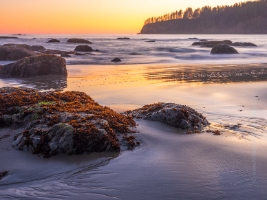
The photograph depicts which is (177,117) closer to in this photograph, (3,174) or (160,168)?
(160,168)

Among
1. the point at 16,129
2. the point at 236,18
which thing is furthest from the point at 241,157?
the point at 236,18

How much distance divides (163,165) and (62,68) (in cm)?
1024

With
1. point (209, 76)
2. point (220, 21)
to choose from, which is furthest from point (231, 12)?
point (209, 76)

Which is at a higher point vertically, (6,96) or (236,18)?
(236,18)

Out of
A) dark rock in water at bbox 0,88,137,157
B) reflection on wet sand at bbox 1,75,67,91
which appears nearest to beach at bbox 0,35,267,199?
dark rock in water at bbox 0,88,137,157

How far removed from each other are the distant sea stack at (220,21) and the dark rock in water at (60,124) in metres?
160

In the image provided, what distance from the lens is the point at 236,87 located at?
988 centimetres

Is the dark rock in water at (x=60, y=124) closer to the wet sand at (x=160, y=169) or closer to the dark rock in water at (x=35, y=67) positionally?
the wet sand at (x=160, y=169)

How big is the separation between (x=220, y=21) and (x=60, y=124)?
17882 centimetres

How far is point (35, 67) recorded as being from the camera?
12789 millimetres

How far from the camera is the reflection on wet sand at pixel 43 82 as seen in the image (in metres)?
10.2

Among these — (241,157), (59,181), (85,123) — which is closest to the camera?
(59,181)

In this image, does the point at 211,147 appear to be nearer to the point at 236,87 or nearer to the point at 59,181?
the point at 59,181

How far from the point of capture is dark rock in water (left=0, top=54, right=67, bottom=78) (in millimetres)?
12633
